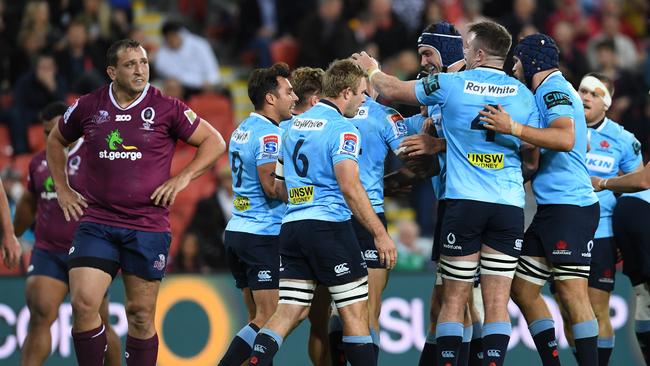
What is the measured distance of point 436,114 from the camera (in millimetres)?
9602

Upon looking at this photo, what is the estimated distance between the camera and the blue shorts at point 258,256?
31.2ft

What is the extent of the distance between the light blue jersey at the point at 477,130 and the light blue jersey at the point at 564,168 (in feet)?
1.11

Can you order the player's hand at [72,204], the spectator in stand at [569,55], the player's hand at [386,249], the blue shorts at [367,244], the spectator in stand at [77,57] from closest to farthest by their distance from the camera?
the player's hand at [386,249], the player's hand at [72,204], the blue shorts at [367,244], the spectator in stand at [77,57], the spectator in stand at [569,55]

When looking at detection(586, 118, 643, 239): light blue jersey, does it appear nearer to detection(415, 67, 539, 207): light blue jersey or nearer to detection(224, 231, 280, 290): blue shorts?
detection(415, 67, 539, 207): light blue jersey

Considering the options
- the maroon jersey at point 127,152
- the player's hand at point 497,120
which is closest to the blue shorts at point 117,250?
the maroon jersey at point 127,152

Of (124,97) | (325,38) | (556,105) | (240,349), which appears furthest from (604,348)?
(325,38)

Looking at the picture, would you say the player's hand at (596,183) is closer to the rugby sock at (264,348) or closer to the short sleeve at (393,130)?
the short sleeve at (393,130)

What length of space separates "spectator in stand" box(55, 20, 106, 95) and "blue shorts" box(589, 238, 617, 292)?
8.13 meters

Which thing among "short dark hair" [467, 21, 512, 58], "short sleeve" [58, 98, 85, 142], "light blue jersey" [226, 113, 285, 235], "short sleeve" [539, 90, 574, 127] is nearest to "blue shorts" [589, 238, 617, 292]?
"short sleeve" [539, 90, 574, 127]

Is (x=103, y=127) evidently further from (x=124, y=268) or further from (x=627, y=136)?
(x=627, y=136)

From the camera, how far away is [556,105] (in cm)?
889

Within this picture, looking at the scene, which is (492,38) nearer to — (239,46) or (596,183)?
(596,183)

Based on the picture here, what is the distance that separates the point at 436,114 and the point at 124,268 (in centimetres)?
293

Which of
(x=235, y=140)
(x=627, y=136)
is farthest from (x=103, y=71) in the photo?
(x=627, y=136)
